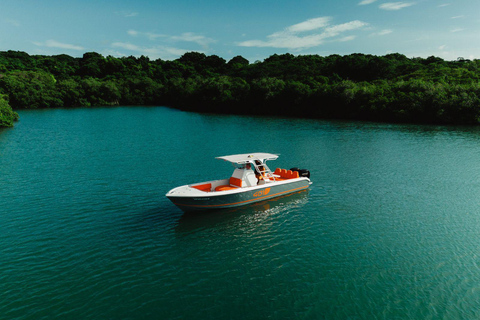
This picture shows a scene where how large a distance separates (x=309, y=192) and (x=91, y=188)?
2130 cm

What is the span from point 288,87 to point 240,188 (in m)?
89.7

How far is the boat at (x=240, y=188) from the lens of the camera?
80.4 ft

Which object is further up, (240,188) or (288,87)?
(288,87)

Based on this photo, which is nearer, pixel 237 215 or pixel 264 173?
pixel 237 215

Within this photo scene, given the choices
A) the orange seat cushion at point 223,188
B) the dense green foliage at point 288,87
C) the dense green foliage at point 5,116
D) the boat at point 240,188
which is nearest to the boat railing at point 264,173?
the boat at point 240,188

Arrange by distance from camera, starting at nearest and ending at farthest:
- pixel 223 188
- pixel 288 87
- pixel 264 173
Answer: pixel 223 188 → pixel 264 173 → pixel 288 87

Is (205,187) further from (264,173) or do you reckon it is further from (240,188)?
(264,173)

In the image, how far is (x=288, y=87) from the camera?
110 m

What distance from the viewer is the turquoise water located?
1496 centimetres

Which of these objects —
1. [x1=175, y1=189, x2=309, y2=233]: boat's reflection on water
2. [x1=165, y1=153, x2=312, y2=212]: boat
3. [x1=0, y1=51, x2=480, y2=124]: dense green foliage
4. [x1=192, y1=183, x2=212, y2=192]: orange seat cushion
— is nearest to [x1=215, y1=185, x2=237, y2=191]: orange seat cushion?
[x1=165, y1=153, x2=312, y2=212]: boat

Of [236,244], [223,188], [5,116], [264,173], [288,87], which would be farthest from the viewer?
[288,87]

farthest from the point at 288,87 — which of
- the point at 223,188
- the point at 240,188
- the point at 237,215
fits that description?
the point at 237,215

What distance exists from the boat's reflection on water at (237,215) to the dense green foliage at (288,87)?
7032cm

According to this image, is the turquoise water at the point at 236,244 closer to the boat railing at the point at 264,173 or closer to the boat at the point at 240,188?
the boat at the point at 240,188
